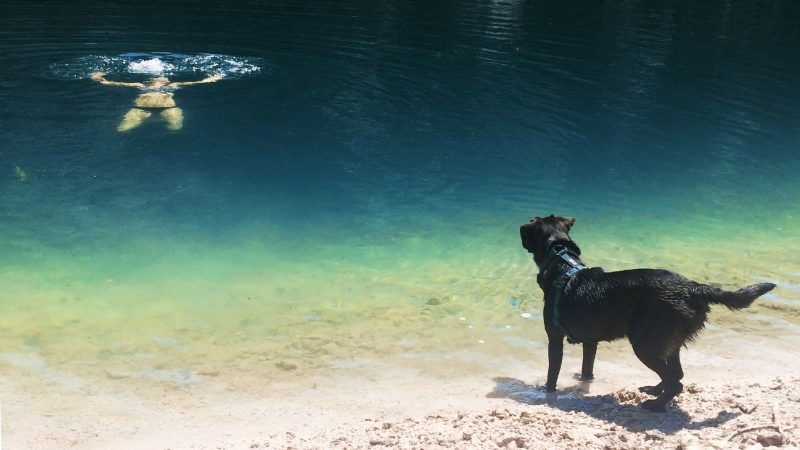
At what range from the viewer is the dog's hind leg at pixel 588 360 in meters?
6.43

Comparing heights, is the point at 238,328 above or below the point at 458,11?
below

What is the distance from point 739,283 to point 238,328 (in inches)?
228

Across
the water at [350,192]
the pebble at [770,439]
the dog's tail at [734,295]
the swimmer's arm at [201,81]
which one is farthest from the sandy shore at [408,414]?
the swimmer's arm at [201,81]

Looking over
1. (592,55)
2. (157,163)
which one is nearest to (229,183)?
(157,163)

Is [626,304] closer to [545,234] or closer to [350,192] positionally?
[545,234]

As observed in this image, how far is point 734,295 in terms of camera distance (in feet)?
17.2

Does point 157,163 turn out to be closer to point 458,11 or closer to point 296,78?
point 296,78

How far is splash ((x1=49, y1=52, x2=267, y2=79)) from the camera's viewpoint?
717 inches

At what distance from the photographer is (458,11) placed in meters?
30.0

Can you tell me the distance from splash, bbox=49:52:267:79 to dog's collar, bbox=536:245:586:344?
13.7 metres

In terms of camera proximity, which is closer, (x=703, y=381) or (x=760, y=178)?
(x=703, y=381)

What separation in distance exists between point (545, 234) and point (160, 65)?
15.0m

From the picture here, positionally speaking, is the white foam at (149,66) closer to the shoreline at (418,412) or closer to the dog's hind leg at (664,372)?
the shoreline at (418,412)

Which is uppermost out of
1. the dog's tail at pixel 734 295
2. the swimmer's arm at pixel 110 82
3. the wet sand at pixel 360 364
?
the dog's tail at pixel 734 295
